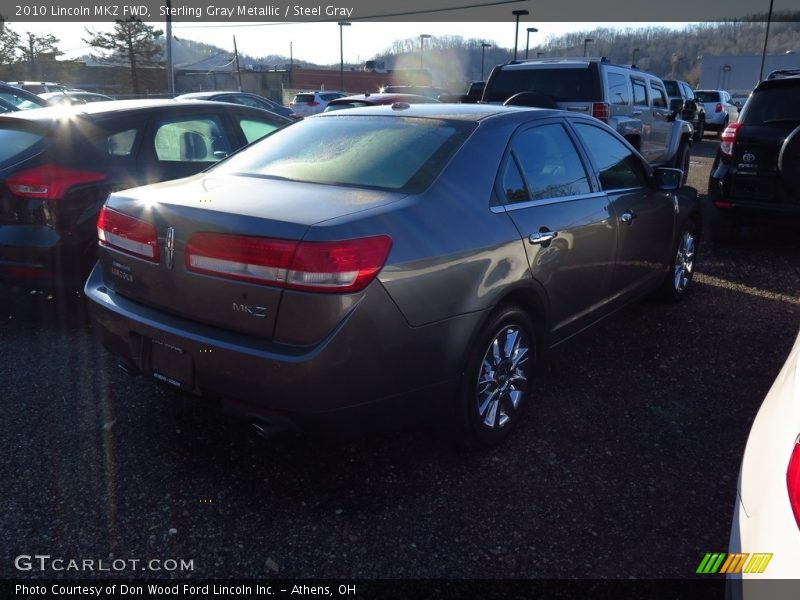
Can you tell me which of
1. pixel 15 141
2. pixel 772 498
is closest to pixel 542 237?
pixel 772 498

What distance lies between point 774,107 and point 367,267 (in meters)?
6.12

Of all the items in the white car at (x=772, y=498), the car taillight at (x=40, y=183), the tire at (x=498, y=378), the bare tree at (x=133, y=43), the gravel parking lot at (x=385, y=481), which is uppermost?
the bare tree at (x=133, y=43)

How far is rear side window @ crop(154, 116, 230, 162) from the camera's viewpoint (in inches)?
197

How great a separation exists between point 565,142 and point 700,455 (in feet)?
5.99

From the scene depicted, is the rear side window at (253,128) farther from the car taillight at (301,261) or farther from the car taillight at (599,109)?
the car taillight at (599,109)

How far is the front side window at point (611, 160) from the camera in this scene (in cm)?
400

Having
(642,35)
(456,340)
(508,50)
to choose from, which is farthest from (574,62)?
(642,35)

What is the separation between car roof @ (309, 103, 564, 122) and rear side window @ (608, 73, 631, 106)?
5.85 meters

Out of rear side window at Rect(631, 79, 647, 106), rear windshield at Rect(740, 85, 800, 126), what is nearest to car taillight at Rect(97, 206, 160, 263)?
rear windshield at Rect(740, 85, 800, 126)

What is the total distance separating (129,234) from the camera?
114 inches

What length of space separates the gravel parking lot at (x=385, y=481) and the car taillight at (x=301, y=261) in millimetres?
734

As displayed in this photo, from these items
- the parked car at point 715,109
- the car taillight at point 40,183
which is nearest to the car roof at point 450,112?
the car taillight at point 40,183

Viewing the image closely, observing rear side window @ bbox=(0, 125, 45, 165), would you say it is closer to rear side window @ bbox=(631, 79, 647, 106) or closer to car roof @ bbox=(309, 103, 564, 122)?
car roof @ bbox=(309, 103, 564, 122)

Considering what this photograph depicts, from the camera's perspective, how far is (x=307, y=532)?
2592 mm
